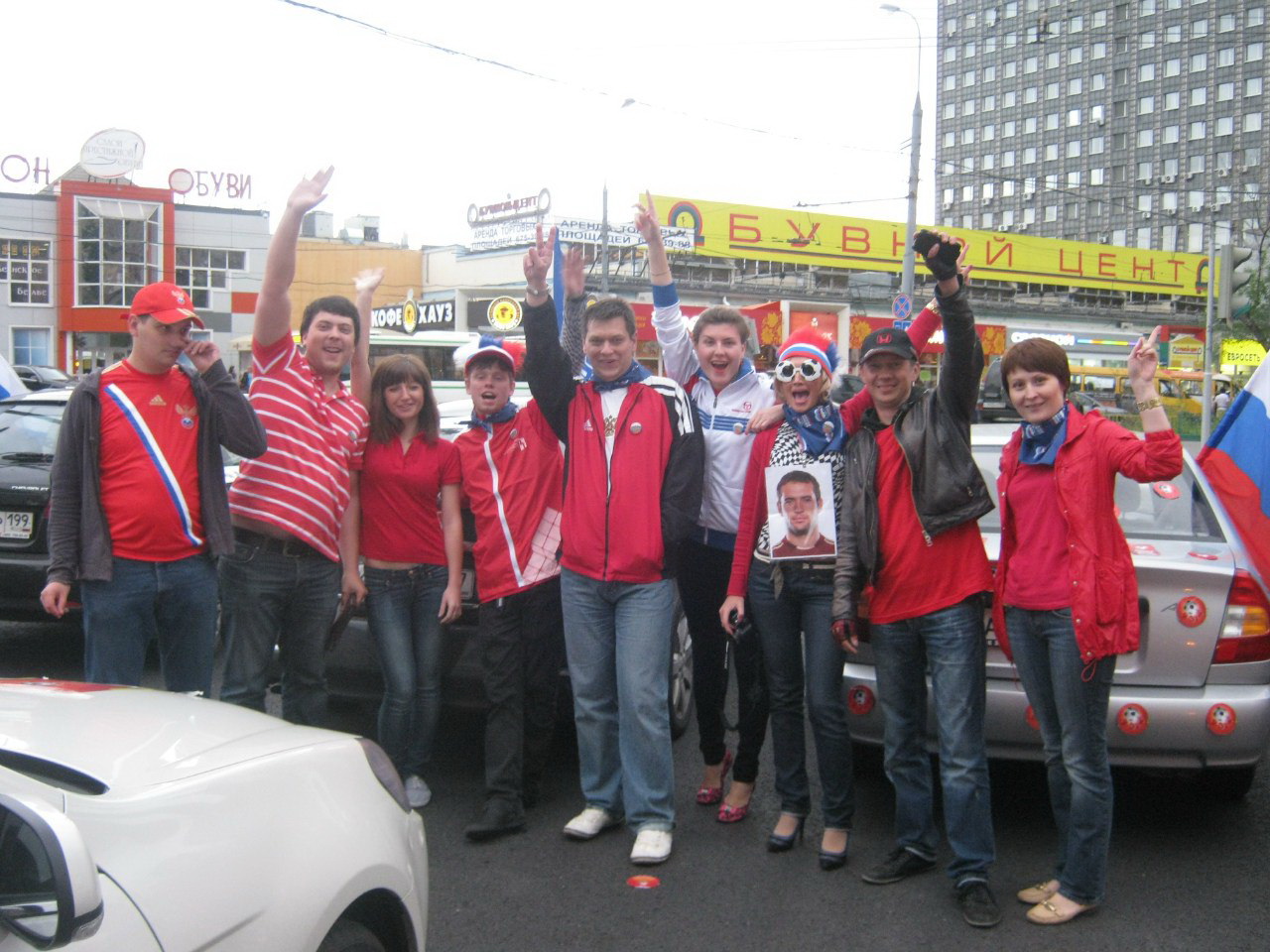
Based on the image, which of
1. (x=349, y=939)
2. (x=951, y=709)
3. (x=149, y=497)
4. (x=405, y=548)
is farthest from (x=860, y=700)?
(x=149, y=497)

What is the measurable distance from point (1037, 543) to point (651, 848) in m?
1.74

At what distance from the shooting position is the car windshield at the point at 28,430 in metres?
6.46

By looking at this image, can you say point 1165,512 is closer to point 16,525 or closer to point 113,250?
point 16,525

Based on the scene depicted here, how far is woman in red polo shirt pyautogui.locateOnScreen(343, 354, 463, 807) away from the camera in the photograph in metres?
4.57

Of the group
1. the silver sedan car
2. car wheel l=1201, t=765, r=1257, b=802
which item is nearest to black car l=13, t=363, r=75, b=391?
Answer: car wheel l=1201, t=765, r=1257, b=802

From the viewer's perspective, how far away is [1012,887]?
13.0 feet

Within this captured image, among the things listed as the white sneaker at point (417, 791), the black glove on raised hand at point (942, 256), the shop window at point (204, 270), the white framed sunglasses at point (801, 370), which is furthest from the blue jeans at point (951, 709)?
the shop window at point (204, 270)

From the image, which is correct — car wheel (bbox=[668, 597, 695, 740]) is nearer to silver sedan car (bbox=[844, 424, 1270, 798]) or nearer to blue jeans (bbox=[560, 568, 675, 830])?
blue jeans (bbox=[560, 568, 675, 830])

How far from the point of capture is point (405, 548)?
4.56m

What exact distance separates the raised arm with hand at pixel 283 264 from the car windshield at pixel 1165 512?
273 centimetres

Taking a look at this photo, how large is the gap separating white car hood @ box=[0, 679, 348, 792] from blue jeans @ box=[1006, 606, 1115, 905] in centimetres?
219

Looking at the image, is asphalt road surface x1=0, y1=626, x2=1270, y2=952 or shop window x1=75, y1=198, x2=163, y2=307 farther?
shop window x1=75, y1=198, x2=163, y2=307

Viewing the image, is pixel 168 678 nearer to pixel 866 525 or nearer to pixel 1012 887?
pixel 866 525

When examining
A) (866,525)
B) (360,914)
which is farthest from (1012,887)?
(360,914)
